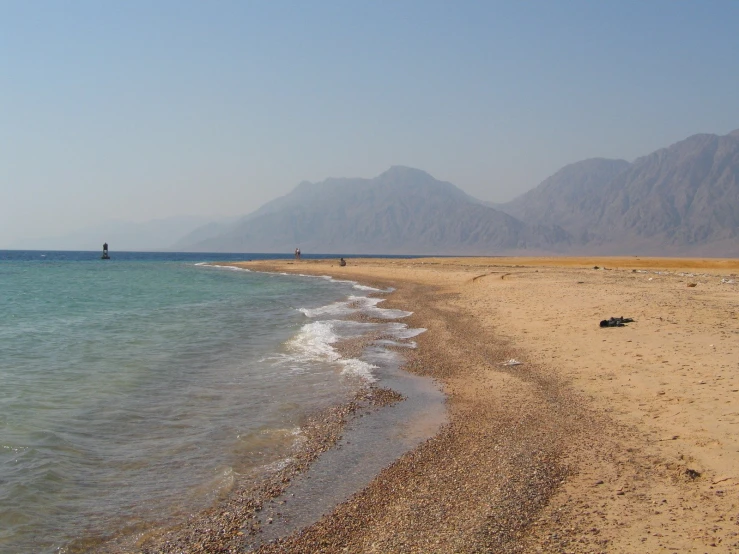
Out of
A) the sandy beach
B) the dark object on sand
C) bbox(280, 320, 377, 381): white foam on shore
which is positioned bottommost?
bbox(280, 320, 377, 381): white foam on shore

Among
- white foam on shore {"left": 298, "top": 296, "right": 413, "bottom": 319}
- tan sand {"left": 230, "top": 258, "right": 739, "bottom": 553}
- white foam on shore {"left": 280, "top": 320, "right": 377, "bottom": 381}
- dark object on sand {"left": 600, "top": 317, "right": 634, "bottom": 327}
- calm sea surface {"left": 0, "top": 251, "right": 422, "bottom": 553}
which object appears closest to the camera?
tan sand {"left": 230, "top": 258, "right": 739, "bottom": 553}

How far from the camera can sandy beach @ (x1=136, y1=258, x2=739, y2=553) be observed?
5723 mm

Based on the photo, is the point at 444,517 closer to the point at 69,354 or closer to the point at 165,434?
the point at 165,434

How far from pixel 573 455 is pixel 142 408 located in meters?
8.00

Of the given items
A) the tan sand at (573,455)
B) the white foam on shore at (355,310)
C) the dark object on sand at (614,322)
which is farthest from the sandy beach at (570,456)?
the white foam on shore at (355,310)

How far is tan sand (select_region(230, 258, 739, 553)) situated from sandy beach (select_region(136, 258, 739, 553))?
2 centimetres

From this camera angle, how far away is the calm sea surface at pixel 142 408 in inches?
280

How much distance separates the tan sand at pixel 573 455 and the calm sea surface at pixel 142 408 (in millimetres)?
2355

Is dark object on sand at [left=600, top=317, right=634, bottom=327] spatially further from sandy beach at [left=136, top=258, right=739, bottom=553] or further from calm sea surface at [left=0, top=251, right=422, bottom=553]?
calm sea surface at [left=0, top=251, right=422, bottom=553]

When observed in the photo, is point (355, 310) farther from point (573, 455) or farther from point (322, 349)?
point (573, 455)

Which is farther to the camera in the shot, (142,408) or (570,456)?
(142,408)

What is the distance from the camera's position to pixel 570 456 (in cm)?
780

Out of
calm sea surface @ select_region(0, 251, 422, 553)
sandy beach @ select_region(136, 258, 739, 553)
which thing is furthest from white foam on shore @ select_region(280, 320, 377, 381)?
sandy beach @ select_region(136, 258, 739, 553)

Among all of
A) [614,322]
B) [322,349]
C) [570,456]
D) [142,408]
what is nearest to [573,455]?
[570,456]
